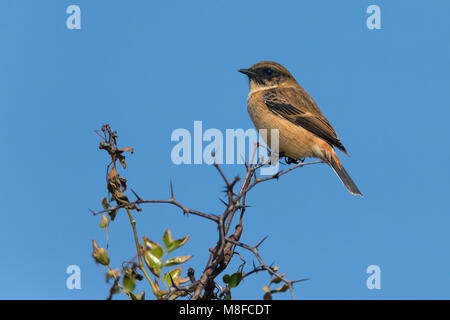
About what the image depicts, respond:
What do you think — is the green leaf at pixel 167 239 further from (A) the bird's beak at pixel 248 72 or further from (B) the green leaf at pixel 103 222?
(A) the bird's beak at pixel 248 72

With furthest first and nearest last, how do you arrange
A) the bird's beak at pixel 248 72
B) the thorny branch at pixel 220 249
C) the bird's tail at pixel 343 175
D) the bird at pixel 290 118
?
the bird's beak at pixel 248 72 → the bird at pixel 290 118 → the bird's tail at pixel 343 175 → the thorny branch at pixel 220 249

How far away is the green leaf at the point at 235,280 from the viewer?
2.99 meters

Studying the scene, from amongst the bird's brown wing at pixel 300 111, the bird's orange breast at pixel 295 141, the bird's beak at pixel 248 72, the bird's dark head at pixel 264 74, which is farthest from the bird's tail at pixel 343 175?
the bird's beak at pixel 248 72

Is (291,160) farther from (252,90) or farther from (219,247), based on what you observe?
(219,247)

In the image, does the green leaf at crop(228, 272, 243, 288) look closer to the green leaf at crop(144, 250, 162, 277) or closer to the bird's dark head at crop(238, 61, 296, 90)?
the green leaf at crop(144, 250, 162, 277)

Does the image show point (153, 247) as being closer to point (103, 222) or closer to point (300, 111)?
point (103, 222)

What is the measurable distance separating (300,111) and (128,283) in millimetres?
6009

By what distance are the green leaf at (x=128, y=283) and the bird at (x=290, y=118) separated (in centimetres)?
499

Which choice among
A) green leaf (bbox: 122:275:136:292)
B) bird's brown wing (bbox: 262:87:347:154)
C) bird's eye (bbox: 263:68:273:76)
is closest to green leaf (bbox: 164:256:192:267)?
green leaf (bbox: 122:275:136:292)

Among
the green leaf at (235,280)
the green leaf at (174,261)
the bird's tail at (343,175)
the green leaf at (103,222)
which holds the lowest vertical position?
the green leaf at (235,280)

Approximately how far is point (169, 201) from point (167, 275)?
0.53 m

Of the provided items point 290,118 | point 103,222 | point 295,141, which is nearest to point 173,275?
point 103,222
